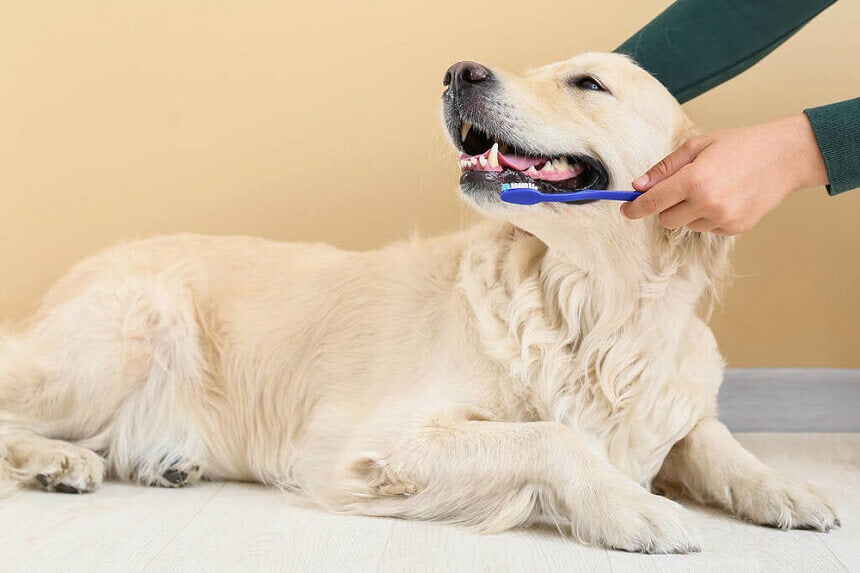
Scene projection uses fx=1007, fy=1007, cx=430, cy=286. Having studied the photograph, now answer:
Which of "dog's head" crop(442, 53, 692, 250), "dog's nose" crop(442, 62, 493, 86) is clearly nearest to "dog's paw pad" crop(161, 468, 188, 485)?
"dog's head" crop(442, 53, 692, 250)

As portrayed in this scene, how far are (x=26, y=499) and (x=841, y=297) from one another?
2.17 m

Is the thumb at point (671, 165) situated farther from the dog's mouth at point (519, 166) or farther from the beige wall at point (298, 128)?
the beige wall at point (298, 128)

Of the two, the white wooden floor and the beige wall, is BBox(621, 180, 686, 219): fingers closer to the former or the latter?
the white wooden floor

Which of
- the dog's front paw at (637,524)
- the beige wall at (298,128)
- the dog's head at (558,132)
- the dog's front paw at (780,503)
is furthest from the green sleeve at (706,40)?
the dog's front paw at (637,524)

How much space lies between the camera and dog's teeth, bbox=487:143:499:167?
193 cm

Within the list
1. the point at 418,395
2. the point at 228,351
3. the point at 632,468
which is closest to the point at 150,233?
the point at 228,351

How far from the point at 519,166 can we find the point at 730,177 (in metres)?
0.40

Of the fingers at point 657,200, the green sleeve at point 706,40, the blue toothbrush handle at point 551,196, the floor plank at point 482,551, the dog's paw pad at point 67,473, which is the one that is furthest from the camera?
the green sleeve at point 706,40

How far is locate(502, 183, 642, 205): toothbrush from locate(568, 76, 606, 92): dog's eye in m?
0.28

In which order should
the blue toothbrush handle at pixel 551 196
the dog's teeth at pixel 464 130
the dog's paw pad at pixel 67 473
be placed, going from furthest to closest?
the dog's paw pad at pixel 67 473 < the dog's teeth at pixel 464 130 < the blue toothbrush handle at pixel 551 196

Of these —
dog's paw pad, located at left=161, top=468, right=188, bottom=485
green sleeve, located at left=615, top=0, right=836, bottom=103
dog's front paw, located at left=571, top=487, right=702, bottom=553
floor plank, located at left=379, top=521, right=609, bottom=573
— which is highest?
green sleeve, located at left=615, top=0, right=836, bottom=103

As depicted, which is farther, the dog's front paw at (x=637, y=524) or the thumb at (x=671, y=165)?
the thumb at (x=671, y=165)

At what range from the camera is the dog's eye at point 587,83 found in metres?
2.05

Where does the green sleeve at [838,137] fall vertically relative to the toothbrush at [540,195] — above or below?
above
